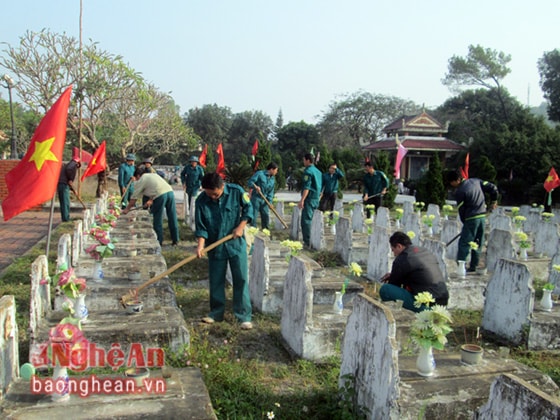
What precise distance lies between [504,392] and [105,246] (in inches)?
184

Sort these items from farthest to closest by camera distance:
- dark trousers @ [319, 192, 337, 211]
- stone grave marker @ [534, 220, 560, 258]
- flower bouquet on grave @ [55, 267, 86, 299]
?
dark trousers @ [319, 192, 337, 211] < stone grave marker @ [534, 220, 560, 258] < flower bouquet on grave @ [55, 267, 86, 299]

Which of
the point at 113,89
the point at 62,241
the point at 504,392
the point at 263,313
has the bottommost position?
the point at 263,313

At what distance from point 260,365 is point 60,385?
193 centimetres

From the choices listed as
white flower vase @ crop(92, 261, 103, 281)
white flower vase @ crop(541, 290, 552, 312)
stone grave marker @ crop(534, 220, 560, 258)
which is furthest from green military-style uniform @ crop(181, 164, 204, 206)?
white flower vase @ crop(541, 290, 552, 312)

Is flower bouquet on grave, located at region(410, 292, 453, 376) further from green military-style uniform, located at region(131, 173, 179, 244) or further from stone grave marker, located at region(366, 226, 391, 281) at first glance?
green military-style uniform, located at region(131, 173, 179, 244)

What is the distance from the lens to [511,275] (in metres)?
5.57

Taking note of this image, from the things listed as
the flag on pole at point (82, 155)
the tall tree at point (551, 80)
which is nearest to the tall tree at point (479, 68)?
the tall tree at point (551, 80)

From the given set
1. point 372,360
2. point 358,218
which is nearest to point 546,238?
point 358,218

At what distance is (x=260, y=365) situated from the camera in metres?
4.60

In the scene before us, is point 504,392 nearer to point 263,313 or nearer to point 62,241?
point 263,313

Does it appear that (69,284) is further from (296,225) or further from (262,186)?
(296,225)

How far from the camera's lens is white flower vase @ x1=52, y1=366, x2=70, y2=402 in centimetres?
310

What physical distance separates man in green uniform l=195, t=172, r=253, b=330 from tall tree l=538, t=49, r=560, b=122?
3370 cm

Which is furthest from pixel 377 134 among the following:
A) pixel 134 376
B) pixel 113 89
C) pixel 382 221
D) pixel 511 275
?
pixel 134 376
